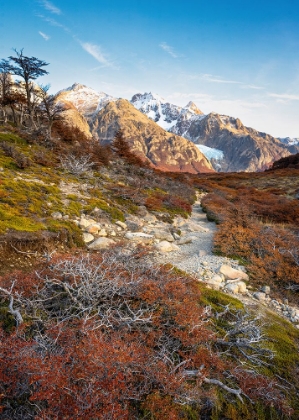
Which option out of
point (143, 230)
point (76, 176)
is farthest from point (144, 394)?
point (76, 176)

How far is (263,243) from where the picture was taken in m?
10.7

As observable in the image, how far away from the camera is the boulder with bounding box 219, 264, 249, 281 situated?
8430mm

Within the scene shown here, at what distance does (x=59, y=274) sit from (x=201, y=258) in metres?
6.64

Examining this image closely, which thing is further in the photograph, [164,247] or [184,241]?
[184,241]

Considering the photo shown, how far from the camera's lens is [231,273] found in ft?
28.1

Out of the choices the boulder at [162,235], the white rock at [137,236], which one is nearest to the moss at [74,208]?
the white rock at [137,236]

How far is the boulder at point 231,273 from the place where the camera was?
8.43 metres

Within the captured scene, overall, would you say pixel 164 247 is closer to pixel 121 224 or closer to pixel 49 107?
pixel 121 224

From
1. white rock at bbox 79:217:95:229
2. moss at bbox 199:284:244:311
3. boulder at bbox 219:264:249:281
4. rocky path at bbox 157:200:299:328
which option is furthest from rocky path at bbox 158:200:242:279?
white rock at bbox 79:217:95:229

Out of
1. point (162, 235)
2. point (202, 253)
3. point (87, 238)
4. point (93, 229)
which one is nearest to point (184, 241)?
point (162, 235)

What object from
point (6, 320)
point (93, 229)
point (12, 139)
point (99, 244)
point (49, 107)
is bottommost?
point (99, 244)

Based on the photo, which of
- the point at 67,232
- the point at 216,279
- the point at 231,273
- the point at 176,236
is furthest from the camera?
the point at 176,236

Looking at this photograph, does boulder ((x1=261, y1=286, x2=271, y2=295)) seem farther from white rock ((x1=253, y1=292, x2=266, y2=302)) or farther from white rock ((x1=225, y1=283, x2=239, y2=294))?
white rock ((x1=225, y1=283, x2=239, y2=294))

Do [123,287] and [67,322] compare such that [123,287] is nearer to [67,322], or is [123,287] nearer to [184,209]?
[67,322]
